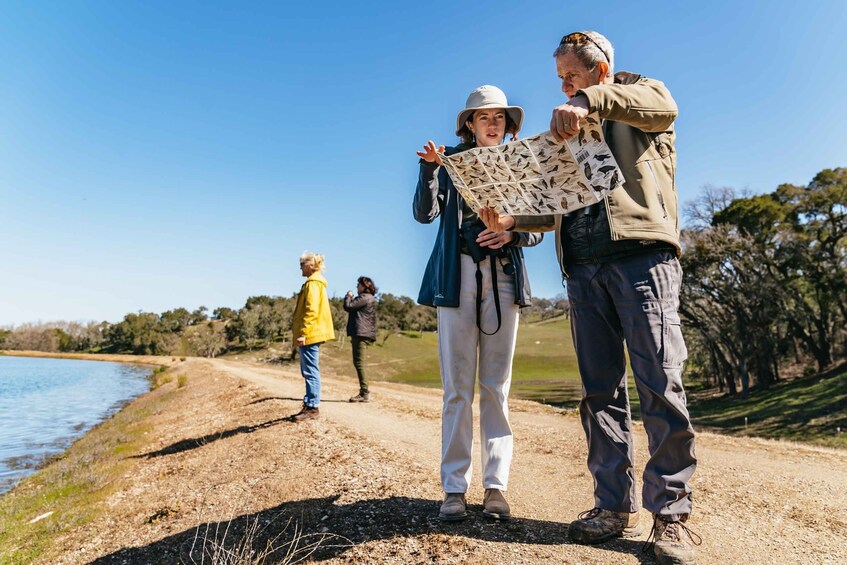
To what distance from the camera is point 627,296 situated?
2.82 m

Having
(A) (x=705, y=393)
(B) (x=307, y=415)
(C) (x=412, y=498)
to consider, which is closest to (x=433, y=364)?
(A) (x=705, y=393)

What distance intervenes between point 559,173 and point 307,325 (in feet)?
21.3

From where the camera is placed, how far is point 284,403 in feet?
36.4

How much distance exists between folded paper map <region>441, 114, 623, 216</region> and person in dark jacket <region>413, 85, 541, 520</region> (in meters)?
0.39

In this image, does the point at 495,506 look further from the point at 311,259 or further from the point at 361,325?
the point at 361,325

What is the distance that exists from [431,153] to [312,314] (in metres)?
5.78

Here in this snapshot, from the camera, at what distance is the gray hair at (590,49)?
9.39 ft

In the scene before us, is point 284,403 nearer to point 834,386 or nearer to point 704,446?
point 704,446

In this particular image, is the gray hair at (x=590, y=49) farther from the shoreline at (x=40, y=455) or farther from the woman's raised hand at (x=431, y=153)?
the shoreline at (x=40, y=455)

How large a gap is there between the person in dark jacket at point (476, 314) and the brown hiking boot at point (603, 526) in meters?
0.54

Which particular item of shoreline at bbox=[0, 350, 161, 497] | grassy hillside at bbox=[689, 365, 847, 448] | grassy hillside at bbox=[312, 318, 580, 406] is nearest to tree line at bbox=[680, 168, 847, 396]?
grassy hillside at bbox=[689, 365, 847, 448]

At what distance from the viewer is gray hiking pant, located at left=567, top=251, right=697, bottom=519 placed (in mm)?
2678

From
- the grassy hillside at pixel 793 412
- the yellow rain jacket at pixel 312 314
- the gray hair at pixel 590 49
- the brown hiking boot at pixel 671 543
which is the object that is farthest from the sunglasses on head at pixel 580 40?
the grassy hillside at pixel 793 412

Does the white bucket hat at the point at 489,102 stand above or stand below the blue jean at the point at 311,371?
above
